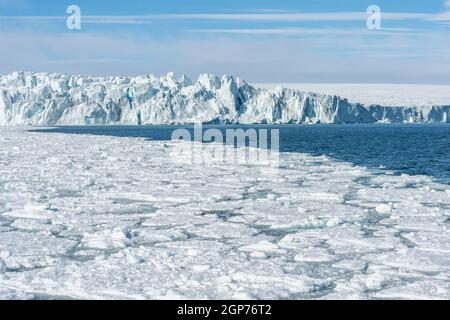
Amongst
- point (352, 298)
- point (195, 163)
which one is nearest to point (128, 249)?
point (352, 298)

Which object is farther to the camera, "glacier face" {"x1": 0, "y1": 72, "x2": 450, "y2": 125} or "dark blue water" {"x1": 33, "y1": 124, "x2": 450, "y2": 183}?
"glacier face" {"x1": 0, "y1": 72, "x2": 450, "y2": 125}

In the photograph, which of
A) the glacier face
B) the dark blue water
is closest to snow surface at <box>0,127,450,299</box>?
the dark blue water

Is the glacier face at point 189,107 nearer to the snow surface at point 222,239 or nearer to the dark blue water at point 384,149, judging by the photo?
the dark blue water at point 384,149

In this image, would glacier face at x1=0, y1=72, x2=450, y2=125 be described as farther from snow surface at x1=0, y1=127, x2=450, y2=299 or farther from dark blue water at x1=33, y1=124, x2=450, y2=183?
snow surface at x1=0, y1=127, x2=450, y2=299

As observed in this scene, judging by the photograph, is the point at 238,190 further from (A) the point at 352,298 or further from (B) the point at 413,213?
(A) the point at 352,298

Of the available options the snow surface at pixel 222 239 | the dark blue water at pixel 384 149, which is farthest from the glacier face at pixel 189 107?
the snow surface at pixel 222 239

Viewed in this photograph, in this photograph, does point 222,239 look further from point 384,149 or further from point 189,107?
point 189,107
